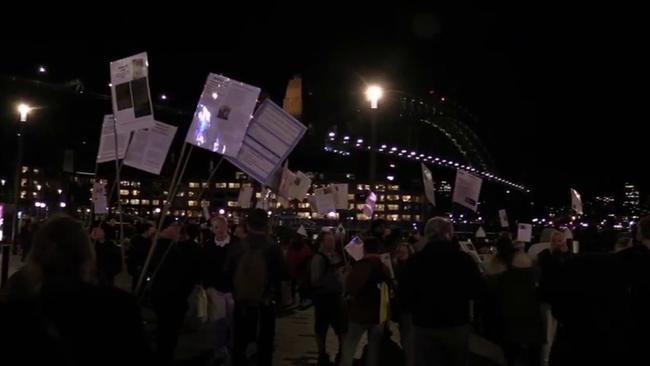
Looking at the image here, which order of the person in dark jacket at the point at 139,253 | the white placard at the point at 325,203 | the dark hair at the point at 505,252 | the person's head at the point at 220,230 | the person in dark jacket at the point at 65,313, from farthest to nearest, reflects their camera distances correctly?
the white placard at the point at 325,203 < the person in dark jacket at the point at 139,253 < the person's head at the point at 220,230 < the dark hair at the point at 505,252 < the person in dark jacket at the point at 65,313

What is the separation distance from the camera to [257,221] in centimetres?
866

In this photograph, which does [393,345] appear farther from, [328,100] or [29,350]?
[328,100]

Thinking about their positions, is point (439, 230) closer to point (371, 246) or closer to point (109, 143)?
point (371, 246)

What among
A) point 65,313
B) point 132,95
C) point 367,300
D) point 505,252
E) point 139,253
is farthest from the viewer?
point 139,253

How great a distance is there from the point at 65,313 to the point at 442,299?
393 cm

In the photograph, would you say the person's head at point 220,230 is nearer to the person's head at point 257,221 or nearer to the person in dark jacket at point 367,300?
the person's head at point 257,221

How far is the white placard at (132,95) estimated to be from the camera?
735 cm

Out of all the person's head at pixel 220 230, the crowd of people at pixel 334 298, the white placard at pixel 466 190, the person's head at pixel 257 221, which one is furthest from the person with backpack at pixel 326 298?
the white placard at pixel 466 190

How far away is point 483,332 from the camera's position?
30.1 ft

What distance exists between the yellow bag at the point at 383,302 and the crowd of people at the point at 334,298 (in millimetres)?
34

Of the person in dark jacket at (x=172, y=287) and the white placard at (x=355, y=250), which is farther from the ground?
the white placard at (x=355, y=250)

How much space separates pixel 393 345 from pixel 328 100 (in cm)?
9558

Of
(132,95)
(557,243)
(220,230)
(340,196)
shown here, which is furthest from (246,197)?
(132,95)

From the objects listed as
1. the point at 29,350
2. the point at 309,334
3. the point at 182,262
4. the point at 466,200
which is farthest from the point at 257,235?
the point at 466,200
